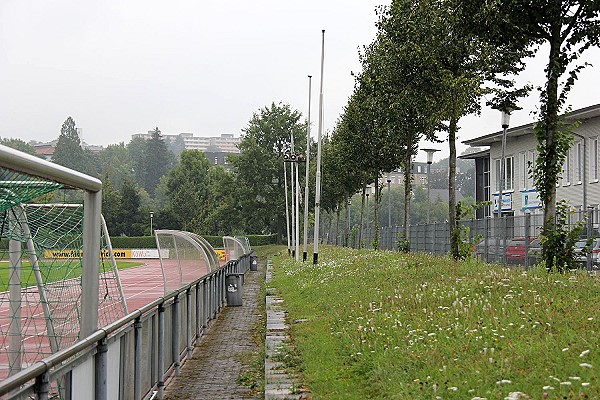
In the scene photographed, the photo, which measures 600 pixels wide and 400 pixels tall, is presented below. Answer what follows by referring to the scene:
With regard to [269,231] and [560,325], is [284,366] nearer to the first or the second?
[560,325]

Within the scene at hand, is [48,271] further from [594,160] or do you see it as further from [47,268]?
[594,160]

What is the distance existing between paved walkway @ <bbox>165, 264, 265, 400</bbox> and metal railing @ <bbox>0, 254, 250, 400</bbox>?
0.22 meters

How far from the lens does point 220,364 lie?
43.7 feet

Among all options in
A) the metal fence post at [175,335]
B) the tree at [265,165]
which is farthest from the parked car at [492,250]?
the tree at [265,165]

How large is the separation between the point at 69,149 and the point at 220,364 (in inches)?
6169

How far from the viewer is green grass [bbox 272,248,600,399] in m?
7.39

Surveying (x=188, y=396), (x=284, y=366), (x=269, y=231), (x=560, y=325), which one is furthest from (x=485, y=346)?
(x=269, y=231)

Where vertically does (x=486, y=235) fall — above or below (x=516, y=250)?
above

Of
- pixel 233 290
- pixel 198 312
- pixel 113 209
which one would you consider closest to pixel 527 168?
pixel 233 290

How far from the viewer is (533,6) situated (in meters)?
17.3

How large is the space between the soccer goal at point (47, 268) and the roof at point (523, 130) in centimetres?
2770

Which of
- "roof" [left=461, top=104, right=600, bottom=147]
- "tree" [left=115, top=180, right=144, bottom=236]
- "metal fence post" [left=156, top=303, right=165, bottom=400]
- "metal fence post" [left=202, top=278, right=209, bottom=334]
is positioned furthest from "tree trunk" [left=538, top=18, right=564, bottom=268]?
"tree" [left=115, top=180, right=144, bottom=236]

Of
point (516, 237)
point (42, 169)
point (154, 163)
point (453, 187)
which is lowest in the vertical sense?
point (516, 237)

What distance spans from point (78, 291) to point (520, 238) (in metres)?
20.6
